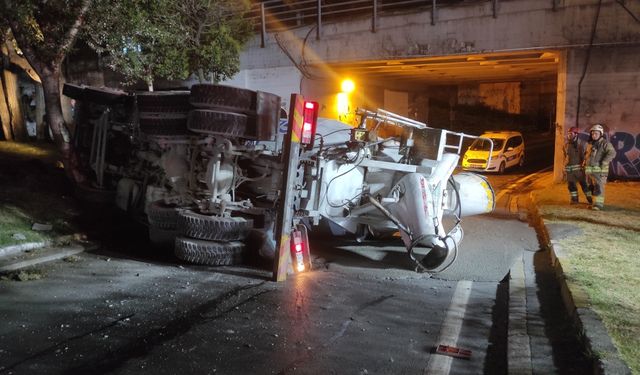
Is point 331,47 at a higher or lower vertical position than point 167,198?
higher

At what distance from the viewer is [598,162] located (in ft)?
33.2

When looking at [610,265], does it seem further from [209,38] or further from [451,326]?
[209,38]

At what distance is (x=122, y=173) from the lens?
761 cm

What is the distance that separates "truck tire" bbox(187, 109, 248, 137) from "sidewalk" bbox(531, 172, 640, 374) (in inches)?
152

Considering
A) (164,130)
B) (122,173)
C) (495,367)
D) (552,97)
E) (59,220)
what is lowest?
(495,367)

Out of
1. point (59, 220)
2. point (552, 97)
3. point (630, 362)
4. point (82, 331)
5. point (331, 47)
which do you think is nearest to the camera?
point (630, 362)

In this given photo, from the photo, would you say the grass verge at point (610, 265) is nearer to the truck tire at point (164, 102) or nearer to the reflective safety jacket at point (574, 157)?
the reflective safety jacket at point (574, 157)

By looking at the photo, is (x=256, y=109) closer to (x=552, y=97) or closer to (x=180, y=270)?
(x=180, y=270)

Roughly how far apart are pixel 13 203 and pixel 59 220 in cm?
80

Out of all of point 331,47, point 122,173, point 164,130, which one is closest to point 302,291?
point 164,130

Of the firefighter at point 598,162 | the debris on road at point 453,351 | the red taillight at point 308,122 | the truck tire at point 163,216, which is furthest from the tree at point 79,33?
the firefighter at point 598,162

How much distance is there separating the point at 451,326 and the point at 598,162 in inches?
282

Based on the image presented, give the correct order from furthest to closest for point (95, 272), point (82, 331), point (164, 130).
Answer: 1. point (164, 130)
2. point (95, 272)
3. point (82, 331)

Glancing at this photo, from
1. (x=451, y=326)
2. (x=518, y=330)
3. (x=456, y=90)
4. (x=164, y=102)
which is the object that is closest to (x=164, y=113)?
(x=164, y=102)
